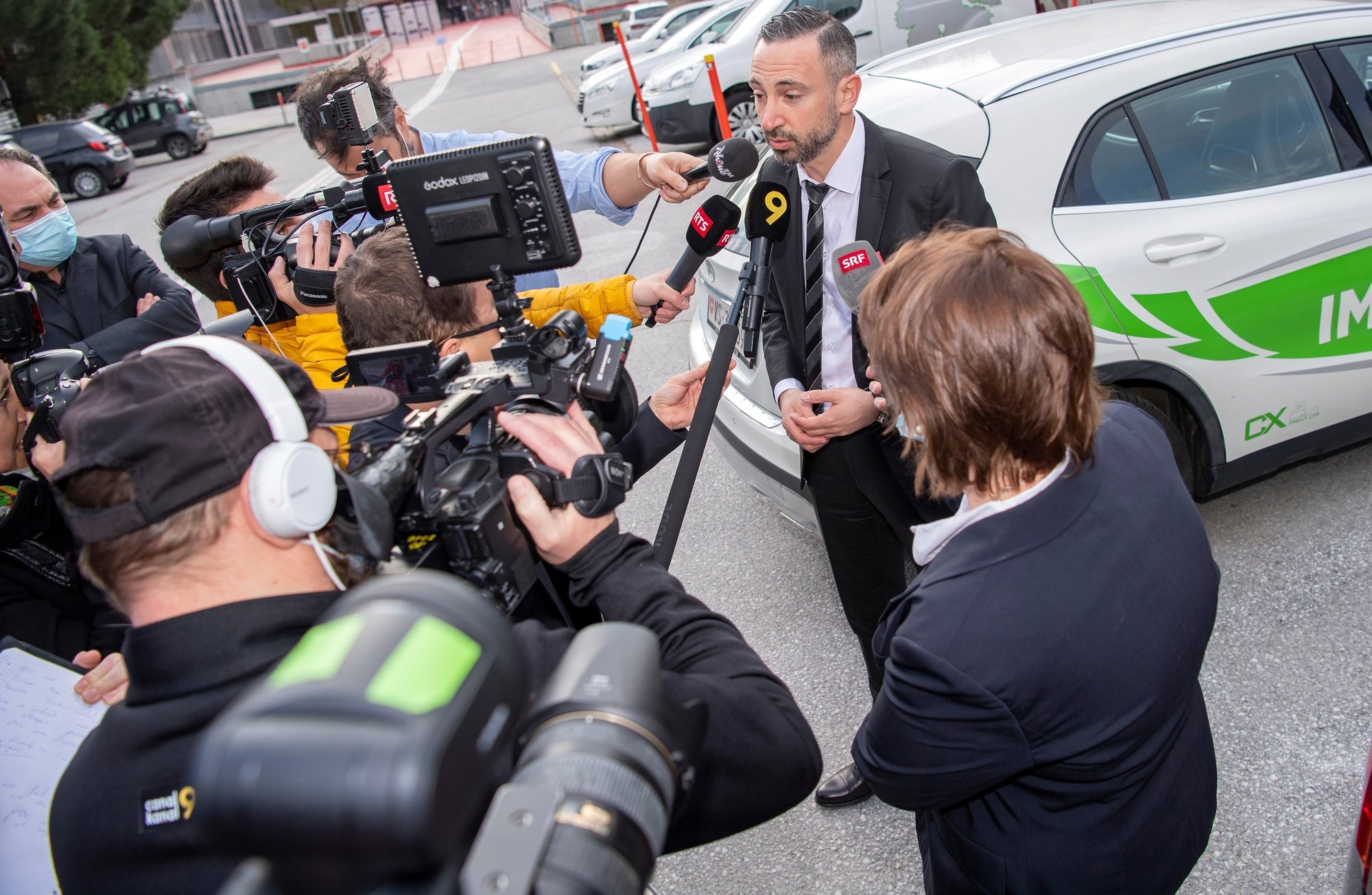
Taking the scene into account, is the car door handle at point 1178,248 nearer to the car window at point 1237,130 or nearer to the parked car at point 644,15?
the car window at point 1237,130

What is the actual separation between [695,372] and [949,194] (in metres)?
0.83

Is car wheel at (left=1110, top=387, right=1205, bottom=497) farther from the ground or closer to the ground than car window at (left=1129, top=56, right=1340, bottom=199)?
closer to the ground

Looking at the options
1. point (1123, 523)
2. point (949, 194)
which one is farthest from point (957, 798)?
point (949, 194)

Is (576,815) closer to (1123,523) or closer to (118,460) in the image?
(118,460)

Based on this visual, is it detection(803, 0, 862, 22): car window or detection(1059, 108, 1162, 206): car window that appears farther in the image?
detection(803, 0, 862, 22): car window

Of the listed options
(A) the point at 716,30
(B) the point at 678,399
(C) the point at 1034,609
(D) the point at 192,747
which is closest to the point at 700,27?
(A) the point at 716,30

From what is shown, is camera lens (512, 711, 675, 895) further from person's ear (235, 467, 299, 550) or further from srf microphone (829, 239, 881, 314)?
srf microphone (829, 239, 881, 314)

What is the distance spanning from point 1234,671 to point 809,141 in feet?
6.72

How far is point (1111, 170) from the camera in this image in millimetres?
2984

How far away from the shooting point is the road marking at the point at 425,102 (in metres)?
13.5


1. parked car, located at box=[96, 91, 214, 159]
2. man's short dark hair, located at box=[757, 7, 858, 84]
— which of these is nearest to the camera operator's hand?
man's short dark hair, located at box=[757, 7, 858, 84]

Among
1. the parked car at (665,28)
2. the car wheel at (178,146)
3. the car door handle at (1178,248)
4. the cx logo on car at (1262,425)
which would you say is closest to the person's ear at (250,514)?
the car door handle at (1178,248)

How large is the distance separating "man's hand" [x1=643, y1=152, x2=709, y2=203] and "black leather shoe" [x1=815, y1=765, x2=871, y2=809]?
167 cm

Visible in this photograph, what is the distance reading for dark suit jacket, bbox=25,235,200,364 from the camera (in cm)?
338
